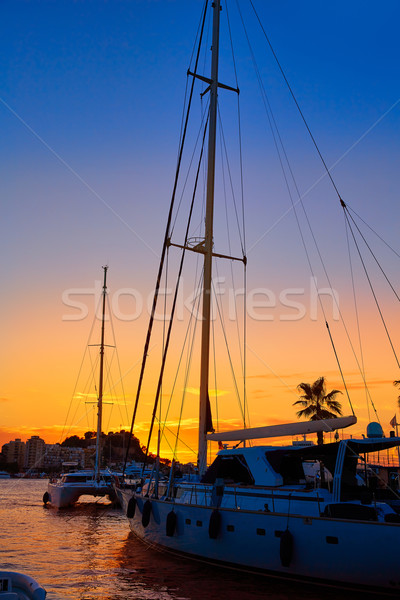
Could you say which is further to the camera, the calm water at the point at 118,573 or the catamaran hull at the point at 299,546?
the calm water at the point at 118,573

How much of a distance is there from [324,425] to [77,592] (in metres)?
8.37

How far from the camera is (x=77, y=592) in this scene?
1397cm

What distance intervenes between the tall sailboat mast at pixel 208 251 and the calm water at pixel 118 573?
13.4 ft

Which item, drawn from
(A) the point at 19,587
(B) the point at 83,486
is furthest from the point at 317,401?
(A) the point at 19,587

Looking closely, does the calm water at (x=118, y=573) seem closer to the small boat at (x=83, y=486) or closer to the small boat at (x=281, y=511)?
the small boat at (x=281, y=511)

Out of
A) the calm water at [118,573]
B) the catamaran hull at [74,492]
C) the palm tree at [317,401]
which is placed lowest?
the calm water at [118,573]

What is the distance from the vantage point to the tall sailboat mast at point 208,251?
778 inches

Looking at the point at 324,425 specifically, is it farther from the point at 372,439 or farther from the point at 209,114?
the point at 209,114

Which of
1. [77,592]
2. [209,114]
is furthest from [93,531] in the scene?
[209,114]

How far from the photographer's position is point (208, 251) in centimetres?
2206

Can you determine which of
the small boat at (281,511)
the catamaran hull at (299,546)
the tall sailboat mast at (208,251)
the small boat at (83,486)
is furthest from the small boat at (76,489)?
the catamaran hull at (299,546)

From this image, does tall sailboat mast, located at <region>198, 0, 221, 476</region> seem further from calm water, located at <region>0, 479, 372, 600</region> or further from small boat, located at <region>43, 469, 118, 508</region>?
small boat, located at <region>43, 469, 118, 508</region>

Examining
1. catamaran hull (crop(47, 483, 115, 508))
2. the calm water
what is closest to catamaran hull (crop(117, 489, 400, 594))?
the calm water

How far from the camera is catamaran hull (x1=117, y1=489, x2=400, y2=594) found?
11.6 metres
